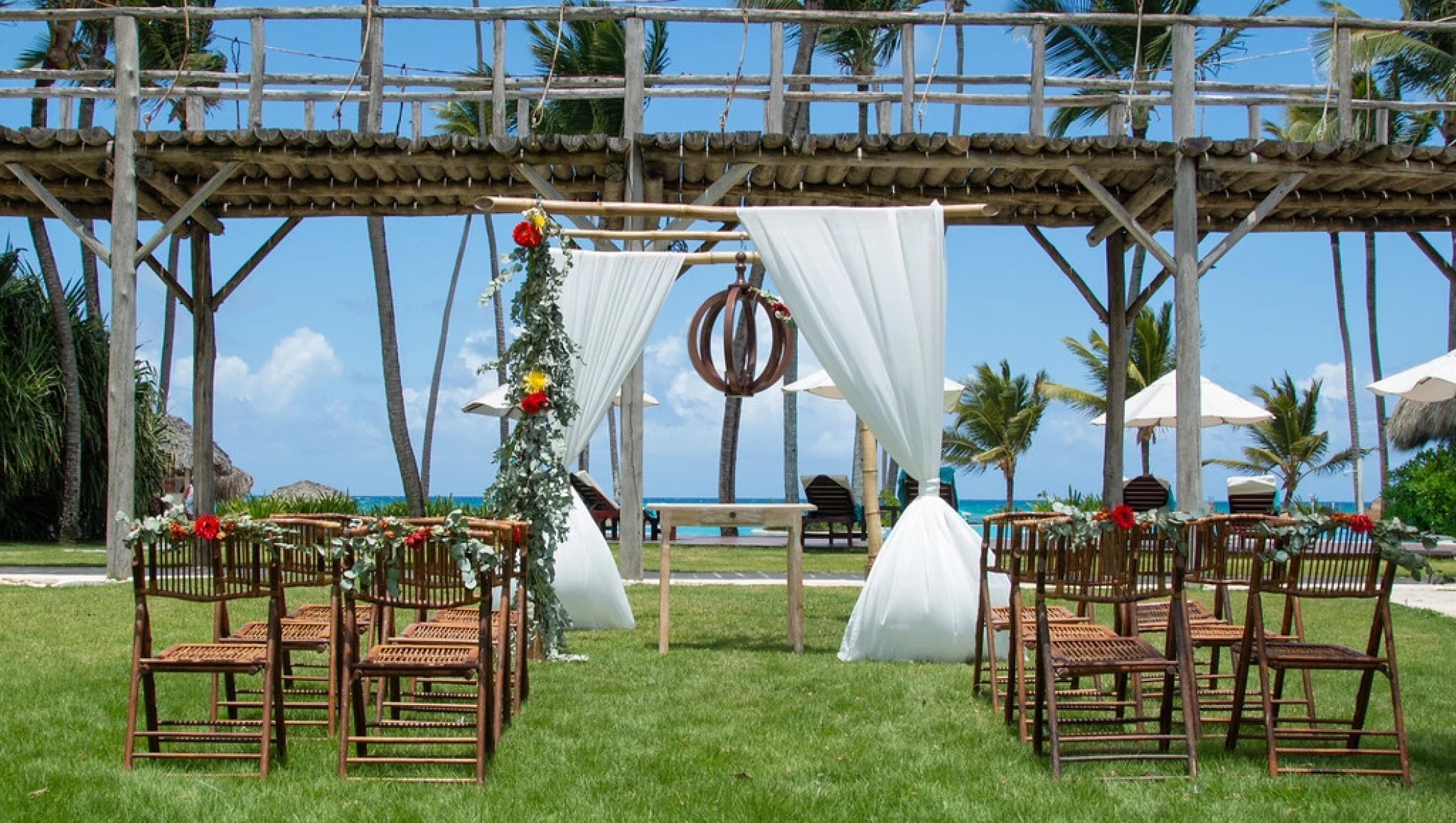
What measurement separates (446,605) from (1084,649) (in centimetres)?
210

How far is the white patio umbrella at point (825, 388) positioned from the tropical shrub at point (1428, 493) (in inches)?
179

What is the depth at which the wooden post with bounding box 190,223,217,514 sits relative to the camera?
1256cm

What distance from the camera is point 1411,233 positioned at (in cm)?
1295

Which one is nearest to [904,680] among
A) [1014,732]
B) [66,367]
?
[1014,732]

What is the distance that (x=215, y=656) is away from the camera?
428cm

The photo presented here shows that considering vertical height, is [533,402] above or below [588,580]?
above

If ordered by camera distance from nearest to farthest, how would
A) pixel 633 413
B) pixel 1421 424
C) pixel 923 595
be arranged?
pixel 923 595
pixel 633 413
pixel 1421 424

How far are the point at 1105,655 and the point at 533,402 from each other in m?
3.03

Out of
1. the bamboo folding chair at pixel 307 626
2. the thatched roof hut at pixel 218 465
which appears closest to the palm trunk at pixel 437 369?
the thatched roof hut at pixel 218 465

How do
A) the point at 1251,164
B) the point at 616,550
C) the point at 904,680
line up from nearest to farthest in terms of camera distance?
the point at 904,680
the point at 1251,164
the point at 616,550

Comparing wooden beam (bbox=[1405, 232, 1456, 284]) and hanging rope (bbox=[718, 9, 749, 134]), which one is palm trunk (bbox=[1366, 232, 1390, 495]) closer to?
wooden beam (bbox=[1405, 232, 1456, 284])

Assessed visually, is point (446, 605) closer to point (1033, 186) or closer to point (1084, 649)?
point (1084, 649)

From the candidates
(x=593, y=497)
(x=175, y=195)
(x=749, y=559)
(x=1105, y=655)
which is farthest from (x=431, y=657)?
(x=593, y=497)

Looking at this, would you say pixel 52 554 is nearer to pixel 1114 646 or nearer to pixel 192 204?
pixel 192 204
